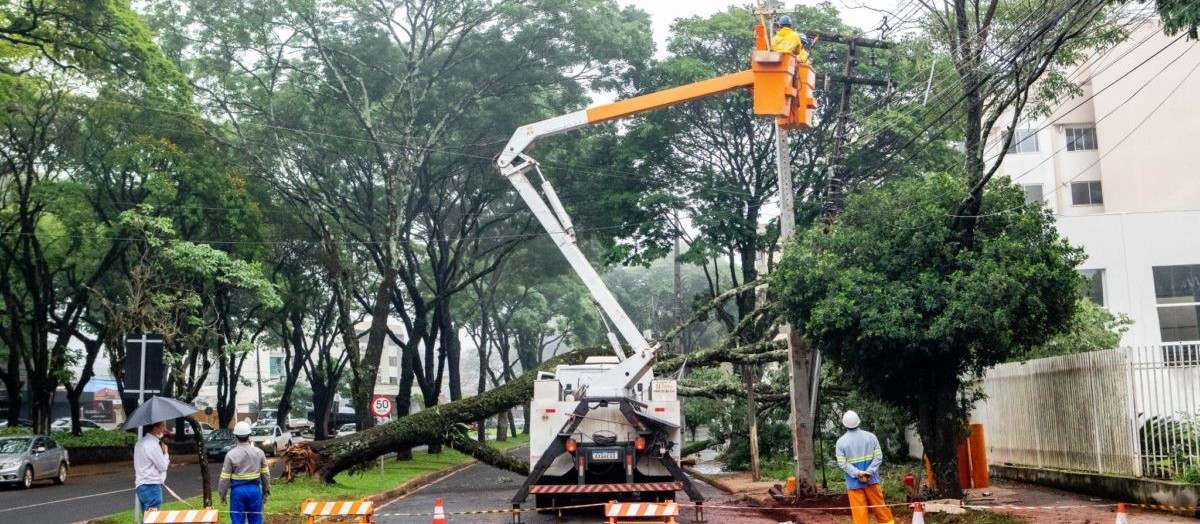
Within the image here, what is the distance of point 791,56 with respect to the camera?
Result: 1434 cm

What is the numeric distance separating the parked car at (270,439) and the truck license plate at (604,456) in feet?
84.0

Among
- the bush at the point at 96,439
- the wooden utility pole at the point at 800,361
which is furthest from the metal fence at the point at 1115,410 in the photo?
the bush at the point at 96,439

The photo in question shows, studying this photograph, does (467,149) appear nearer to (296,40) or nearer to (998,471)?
(296,40)

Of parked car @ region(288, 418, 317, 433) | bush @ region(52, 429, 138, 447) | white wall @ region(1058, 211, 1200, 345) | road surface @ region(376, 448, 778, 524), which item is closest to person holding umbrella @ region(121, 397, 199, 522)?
road surface @ region(376, 448, 778, 524)

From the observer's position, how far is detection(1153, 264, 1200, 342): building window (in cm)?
3195

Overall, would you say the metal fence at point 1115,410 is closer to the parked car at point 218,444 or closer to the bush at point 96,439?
the bush at point 96,439

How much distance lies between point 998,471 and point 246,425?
14.9 metres

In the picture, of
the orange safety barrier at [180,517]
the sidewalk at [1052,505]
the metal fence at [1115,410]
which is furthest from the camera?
the metal fence at [1115,410]

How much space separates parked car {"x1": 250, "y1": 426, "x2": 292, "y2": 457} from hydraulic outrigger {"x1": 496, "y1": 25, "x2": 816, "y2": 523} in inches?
974

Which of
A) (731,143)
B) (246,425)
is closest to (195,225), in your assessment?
(731,143)

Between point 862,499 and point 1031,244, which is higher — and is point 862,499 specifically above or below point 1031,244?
below

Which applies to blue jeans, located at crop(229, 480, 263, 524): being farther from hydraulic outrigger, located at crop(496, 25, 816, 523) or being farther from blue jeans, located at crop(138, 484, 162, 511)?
hydraulic outrigger, located at crop(496, 25, 816, 523)

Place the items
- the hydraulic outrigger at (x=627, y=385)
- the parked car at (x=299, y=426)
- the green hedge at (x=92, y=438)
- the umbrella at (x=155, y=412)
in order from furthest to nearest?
the parked car at (x=299, y=426) < the green hedge at (x=92, y=438) < the hydraulic outrigger at (x=627, y=385) < the umbrella at (x=155, y=412)

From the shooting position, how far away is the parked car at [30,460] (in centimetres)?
2469
